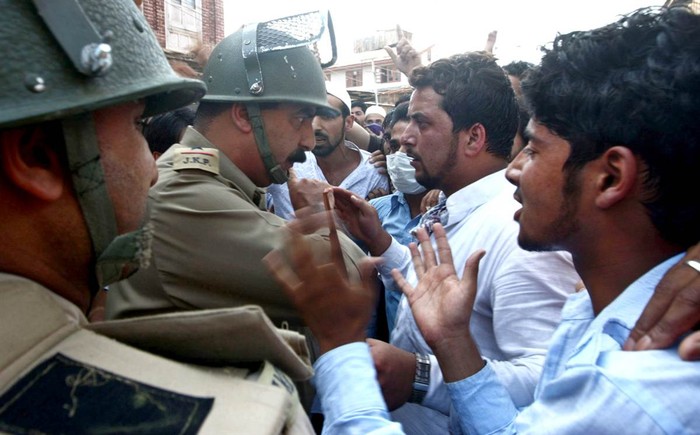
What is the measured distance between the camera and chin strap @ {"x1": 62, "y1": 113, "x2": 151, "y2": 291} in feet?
3.35

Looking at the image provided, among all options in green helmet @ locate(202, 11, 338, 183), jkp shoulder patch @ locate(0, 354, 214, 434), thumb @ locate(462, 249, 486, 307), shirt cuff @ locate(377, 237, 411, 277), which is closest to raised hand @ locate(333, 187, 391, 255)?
shirt cuff @ locate(377, 237, 411, 277)

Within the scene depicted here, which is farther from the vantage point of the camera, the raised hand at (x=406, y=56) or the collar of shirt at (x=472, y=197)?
the raised hand at (x=406, y=56)

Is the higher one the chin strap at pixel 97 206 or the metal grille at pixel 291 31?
the metal grille at pixel 291 31

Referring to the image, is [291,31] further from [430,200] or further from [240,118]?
[430,200]

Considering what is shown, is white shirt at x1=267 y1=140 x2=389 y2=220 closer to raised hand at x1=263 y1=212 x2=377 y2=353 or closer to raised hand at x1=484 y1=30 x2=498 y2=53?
raised hand at x1=484 y1=30 x2=498 y2=53

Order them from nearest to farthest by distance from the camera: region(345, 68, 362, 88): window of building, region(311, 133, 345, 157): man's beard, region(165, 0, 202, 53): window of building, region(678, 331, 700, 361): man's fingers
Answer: region(678, 331, 700, 361): man's fingers < region(311, 133, 345, 157): man's beard < region(165, 0, 202, 53): window of building < region(345, 68, 362, 88): window of building

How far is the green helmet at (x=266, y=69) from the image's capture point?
2.66 meters

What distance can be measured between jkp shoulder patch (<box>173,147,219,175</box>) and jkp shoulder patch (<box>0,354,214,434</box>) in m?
1.45

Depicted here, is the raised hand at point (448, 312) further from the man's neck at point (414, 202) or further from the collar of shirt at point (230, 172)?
the man's neck at point (414, 202)

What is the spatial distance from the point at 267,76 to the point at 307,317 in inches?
65.9

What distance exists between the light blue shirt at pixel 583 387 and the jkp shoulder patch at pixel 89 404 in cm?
51

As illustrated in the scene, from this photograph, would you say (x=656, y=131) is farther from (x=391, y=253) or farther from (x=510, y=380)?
(x=391, y=253)

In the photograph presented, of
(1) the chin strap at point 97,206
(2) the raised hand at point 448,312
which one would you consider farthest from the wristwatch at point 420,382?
(1) the chin strap at point 97,206

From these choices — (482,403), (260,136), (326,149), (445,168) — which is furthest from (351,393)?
(326,149)
